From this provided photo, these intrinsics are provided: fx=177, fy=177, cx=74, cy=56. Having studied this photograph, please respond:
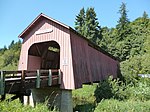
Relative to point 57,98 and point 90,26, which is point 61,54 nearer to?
point 57,98

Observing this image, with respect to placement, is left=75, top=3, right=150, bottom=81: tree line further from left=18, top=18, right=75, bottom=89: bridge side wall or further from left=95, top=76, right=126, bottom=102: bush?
left=18, top=18, right=75, bottom=89: bridge side wall

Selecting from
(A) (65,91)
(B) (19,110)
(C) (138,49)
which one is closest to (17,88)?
(B) (19,110)

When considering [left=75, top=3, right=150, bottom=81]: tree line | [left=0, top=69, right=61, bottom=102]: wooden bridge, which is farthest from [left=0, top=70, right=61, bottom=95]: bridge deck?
[left=75, top=3, right=150, bottom=81]: tree line

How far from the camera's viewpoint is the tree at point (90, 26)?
4122 cm

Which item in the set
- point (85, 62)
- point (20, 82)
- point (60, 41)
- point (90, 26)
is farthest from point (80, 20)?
point (20, 82)

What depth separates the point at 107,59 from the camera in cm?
1894

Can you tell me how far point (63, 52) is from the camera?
440 inches

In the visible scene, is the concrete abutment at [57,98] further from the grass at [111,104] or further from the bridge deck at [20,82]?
the grass at [111,104]

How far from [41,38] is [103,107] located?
19.8ft

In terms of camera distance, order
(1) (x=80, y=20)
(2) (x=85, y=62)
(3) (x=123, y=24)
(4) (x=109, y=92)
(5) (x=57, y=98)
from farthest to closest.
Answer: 1. (1) (x=80, y=20)
2. (3) (x=123, y=24)
3. (4) (x=109, y=92)
4. (2) (x=85, y=62)
5. (5) (x=57, y=98)

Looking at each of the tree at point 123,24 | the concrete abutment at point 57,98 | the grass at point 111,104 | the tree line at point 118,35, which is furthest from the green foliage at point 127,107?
the tree at point 123,24

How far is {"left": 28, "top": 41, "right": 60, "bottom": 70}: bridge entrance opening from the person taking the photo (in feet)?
44.4

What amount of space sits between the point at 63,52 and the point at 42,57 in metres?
4.23

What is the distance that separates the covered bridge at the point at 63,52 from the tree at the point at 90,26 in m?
25.4
